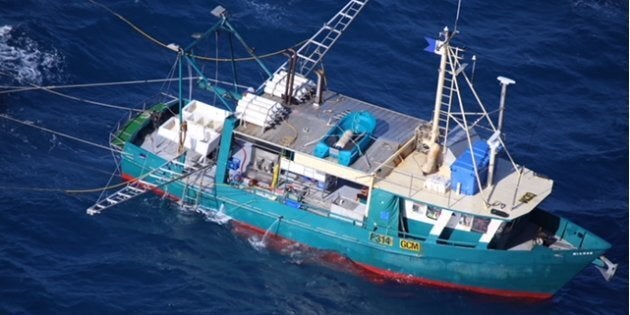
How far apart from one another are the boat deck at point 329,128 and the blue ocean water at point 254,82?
5.77m

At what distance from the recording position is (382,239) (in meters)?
58.2

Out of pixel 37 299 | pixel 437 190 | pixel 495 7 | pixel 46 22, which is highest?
pixel 495 7

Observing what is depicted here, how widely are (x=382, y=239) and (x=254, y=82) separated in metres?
18.3

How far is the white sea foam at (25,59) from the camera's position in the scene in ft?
228

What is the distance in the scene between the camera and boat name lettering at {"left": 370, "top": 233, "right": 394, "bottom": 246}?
58.1 m

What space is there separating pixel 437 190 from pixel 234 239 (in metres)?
11.0

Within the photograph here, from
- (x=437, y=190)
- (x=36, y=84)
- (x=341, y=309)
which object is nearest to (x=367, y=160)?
(x=437, y=190)

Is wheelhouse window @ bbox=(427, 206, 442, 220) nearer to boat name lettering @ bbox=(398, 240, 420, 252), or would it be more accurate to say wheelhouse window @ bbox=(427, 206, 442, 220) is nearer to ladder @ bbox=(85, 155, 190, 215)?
boat name lettering @ bbox=(398, 240, 420, 252)

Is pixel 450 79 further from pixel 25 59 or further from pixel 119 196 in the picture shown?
pixel 25 59

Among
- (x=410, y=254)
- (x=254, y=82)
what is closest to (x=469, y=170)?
(x=410, y=254)

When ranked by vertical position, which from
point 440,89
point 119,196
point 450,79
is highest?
point 450,79

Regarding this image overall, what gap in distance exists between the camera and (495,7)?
3241 inches

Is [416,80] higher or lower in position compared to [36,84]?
higher

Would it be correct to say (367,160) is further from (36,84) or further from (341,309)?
(36,84)
